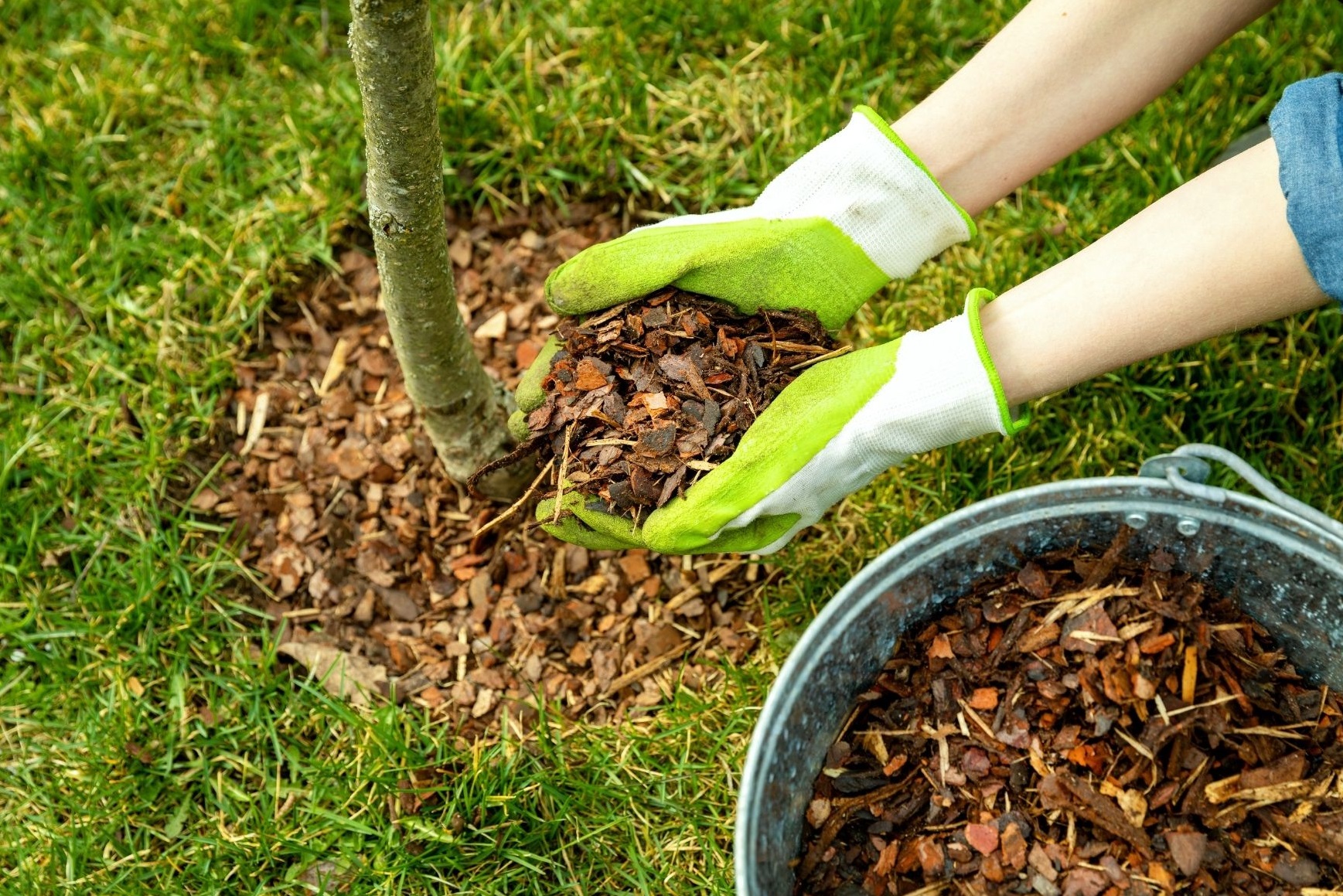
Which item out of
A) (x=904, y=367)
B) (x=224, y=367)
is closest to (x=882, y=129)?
(x=904, y=367)

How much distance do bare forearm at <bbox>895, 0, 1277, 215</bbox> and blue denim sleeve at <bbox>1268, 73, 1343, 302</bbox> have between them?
1.29 feet

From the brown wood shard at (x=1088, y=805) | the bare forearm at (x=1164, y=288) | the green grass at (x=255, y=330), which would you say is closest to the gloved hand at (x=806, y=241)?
the bare forearm at (x=1164, y=288)

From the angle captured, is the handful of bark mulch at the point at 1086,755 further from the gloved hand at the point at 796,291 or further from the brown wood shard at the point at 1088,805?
the gloved hand at the point at 796,291

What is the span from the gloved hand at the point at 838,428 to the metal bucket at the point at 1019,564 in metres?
0.17

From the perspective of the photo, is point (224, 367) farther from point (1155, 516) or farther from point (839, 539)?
point (1155, 516)

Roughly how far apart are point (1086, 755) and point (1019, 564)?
0.36 meters

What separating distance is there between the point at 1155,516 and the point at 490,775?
1.38 metres

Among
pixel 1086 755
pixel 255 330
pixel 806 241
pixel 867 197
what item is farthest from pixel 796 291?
pixel 255 330

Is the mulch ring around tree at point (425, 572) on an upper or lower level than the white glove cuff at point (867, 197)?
lower

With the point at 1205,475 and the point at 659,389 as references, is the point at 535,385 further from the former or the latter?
the point at 1205,475

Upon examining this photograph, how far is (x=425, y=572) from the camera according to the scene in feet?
7.72

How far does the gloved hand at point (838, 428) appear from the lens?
1.67 metres

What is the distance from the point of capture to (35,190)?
2807 millimetres

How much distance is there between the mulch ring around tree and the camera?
2.25 m
